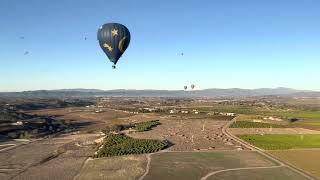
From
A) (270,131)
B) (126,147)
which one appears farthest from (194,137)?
(270,131)

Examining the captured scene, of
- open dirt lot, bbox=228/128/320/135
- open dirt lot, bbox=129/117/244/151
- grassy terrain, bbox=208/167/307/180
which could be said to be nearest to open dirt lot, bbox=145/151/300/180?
grassy terrain, bbox=208/167/307/180

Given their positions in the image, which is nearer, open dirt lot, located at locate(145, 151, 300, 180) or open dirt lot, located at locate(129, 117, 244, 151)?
open dirt lot, located at locate(145, 151, 300, 180)

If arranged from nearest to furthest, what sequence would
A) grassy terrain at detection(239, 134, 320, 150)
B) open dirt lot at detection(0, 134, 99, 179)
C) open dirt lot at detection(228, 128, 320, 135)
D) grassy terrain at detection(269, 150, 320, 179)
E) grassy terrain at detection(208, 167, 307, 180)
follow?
1. grassy terrain at detection(208, 167, 307, 180)
2. grassy terrain at detection(269, 150, 320, 179)
3. open dirt lot at detection(0, 134, 99, 179)
4. grassy terrain at detection(239, 134, 320, 150)
5. open dirt lot at detection(228, 128, 320, 135)

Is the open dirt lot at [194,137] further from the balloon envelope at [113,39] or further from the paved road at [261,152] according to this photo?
the balloon envelope at [113,39]

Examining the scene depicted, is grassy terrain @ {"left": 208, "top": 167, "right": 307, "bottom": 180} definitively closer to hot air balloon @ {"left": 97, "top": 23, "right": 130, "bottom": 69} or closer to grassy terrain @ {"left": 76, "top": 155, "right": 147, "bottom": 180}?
grassy terrain @ {"left": 76, "top": 155, "right": 147, "bottom": 180}

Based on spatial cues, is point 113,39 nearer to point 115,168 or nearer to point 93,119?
point 115,168

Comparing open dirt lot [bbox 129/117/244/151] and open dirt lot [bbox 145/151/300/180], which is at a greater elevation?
open dirt lot [bbox 129/117/244/151]

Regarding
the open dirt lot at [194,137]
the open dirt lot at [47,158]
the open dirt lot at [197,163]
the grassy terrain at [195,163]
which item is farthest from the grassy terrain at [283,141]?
the open dirt lot at [47,158]
